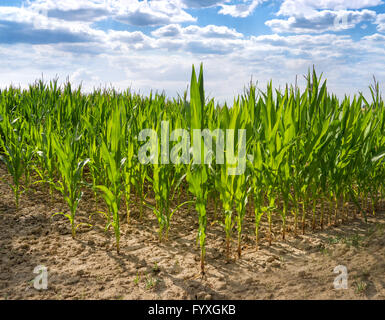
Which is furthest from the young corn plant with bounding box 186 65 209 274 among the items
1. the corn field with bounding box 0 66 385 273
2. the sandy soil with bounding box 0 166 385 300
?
the sandy soil with bounding box 0 166 385 300

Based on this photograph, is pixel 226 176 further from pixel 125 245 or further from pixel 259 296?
pixel 125 245

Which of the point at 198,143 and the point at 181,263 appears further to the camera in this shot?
the point at 181,263

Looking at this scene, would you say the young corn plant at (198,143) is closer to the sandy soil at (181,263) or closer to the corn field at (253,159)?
the corn field at (253,159)

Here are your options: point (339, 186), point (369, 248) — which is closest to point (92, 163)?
point (339, 186)

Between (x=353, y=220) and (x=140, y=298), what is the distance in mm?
1966

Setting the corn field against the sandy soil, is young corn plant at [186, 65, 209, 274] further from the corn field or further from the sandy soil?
the sandy soil

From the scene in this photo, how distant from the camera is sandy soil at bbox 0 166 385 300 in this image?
6.58 ft

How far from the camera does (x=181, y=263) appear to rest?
2316 millimetres

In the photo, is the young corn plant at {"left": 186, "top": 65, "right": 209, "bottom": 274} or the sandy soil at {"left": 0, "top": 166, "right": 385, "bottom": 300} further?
the sandy soil at {"left": 0, "top": 166, "right": 385, "bottom": 300}

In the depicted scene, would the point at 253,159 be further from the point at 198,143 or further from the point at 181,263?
the point at 181,263

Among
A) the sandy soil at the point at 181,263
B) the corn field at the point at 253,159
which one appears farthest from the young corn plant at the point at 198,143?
the sandy soil at the point at 181,263

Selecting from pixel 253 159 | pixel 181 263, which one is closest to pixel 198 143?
pixel 253 159

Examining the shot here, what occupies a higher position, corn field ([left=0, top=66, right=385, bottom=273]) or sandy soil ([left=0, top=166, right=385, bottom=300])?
corn field ([left=0, top=66, right=385, bottom=273])
